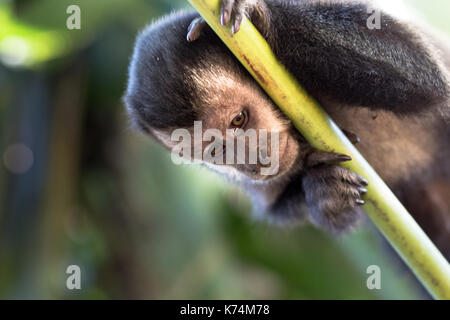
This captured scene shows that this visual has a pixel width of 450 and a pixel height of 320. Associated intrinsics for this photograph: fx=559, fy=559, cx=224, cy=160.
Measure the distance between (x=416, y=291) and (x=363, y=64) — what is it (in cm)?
148

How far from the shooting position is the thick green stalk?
1.56 m

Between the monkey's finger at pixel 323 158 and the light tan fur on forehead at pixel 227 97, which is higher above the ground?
the light tan fur on forehead at pixel 227 97

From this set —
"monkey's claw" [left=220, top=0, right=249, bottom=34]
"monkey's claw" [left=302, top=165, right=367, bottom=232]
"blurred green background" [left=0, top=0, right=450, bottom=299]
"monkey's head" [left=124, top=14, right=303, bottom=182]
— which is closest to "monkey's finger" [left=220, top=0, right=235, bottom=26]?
"monkey's claw" [left=220, top=0, right=249, bottom=34]

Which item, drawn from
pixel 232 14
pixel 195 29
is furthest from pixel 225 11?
pixel 195 29

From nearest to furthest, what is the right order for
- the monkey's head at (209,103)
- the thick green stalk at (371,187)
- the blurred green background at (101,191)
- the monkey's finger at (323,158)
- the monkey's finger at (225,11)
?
the monkey's finger at (225,11)
the thick green stalk at (371,187)
the monkey's finger at (323,158)
the monkey's head at (209,103)
the blurred green background at (101,191)

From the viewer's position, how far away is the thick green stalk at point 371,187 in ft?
5.11

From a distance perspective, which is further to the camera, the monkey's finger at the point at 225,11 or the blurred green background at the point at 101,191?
the blurred green background at the point at 101,191

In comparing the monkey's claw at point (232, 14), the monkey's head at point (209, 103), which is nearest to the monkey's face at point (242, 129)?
the monkey's head at point (209, 103)

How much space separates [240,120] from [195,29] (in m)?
0.35

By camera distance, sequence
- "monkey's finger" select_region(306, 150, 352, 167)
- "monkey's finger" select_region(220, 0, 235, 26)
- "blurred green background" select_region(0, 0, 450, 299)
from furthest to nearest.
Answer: "blurred green background" select_region(0, 0, 450, 299), "monkey's finger" select_region(306, 150, 352, 167), "monkey's finger" select_region(220, 0, 235, 26)

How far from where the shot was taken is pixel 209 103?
6.35ft

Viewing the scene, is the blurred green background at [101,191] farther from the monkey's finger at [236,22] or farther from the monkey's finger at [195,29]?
the monkey's finger at [236,22]

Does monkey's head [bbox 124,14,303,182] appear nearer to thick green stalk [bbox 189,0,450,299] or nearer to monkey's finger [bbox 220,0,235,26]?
thick green stalk [bbox 189,0,450,299]

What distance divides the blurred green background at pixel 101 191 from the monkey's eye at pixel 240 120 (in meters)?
1.33
